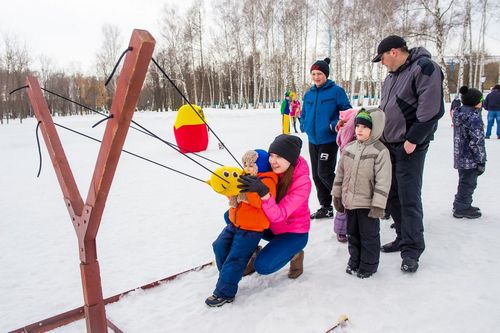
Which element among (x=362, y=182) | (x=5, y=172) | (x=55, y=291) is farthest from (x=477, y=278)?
(x=5, y=172)

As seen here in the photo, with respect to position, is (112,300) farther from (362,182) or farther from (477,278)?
(477,278)

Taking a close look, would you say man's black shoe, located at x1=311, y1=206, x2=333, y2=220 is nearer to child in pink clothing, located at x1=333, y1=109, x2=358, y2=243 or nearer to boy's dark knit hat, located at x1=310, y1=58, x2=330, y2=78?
child in pink clothing, located at x1=333, y1=109, x2=358, y2=243

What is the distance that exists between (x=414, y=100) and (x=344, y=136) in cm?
68

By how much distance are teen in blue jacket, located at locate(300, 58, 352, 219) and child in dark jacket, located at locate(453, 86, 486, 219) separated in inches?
54.9

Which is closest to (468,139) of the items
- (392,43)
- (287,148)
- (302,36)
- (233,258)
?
(392,43)

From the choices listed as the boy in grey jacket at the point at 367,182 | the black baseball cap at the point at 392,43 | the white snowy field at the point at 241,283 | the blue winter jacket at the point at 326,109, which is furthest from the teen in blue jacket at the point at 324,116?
the boy in grey jacket at the point at 367,182

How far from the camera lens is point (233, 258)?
2576 millimetres

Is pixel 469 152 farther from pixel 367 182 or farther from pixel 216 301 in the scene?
pixel 216 301

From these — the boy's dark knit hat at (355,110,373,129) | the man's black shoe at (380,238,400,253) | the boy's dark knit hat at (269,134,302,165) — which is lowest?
the man's black shoe at (380,238,400,253)

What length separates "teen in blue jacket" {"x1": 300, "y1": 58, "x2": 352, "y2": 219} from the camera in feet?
12.8

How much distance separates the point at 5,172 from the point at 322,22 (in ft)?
83.1

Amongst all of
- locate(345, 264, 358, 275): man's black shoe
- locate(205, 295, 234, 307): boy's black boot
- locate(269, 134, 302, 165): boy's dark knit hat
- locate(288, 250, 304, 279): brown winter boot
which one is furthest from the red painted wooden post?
locate(345, 264, 358, 275): man's black shoe

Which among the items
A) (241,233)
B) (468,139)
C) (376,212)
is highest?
(468,139)

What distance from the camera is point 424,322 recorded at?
227cm
